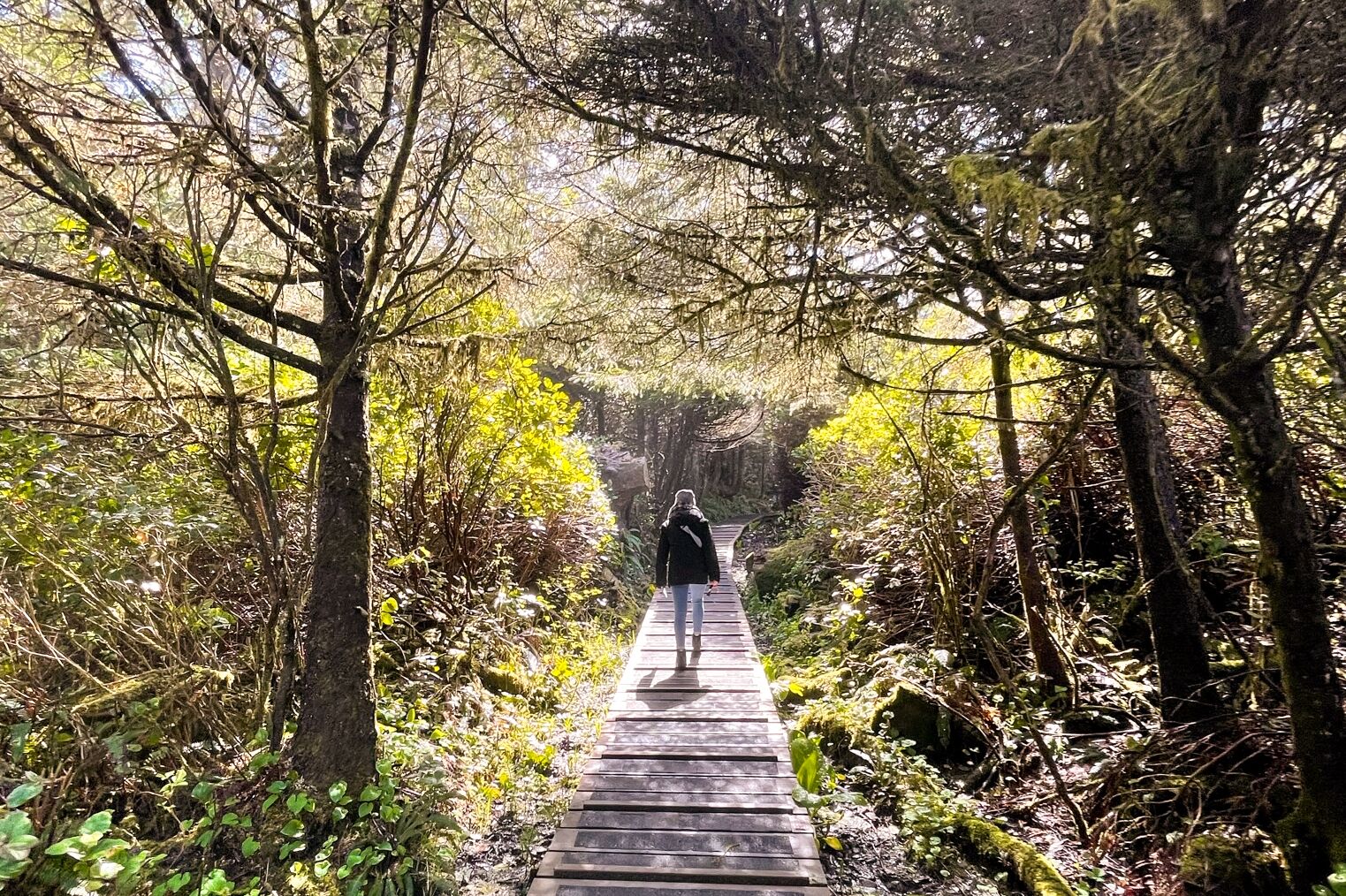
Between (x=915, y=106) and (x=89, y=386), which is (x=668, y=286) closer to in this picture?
(x=915, y=106)

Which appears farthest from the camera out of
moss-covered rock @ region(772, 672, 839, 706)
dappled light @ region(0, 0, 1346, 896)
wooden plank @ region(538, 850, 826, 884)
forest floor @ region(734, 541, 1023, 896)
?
moss-covered rock @ region(772, 672, 839, 706)

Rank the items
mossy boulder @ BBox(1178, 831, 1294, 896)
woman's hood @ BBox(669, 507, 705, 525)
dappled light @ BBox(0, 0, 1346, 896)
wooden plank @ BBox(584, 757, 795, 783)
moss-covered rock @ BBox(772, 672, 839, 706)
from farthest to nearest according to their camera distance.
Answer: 1. woman's hood @ BBox(669, 507, 705, 525)
2. moss-covered rock @ BBox(772, 672, 839, 706)
3. wooden plank @ BBox(584, 757, 795, 783)
4. mossy boulder @ BBox(1178, 831, 1294, 896)
5. dappled light @ BBox(0, 0, 1346, 896)

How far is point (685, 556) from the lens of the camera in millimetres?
6293

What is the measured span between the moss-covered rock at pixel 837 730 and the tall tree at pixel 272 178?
12.2ft

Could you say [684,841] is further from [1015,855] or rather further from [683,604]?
[683,604]

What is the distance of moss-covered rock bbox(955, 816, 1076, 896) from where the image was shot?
3307 millimetres

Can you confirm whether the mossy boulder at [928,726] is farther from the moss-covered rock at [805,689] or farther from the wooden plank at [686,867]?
the wooden plank at [686,867]

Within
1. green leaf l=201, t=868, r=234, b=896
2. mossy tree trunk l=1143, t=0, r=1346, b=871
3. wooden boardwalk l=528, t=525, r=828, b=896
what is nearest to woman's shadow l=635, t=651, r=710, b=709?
wooden boardwalk l=528, t=525, r=828, b=896

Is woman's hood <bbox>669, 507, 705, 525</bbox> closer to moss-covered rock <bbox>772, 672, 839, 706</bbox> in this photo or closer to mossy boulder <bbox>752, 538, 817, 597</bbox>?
moss-covered rock <bbox>772, 672, 839, 706</bbox>

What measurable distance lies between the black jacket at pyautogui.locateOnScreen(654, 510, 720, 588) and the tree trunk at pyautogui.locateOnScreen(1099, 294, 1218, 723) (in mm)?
3652

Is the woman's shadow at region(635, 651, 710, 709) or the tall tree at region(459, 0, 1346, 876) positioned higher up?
the tall tree at region(459, 0, 1346, 876)

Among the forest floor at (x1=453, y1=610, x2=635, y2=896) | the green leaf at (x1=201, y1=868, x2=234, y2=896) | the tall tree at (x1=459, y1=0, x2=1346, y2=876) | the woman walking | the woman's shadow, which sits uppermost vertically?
the tall tree at (x1=459, y1=0, x2=1346, y2=876)

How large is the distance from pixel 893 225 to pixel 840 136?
740 millimetres

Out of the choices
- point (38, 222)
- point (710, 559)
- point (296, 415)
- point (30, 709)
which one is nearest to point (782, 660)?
point (710, 559)
